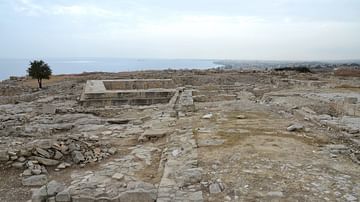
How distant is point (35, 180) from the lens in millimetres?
5414

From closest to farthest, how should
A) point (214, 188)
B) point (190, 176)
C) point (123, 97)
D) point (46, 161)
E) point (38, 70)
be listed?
point (214, 188)
point (190, 176)
point (46, 161)
point (123, 97)
point (38, 70)

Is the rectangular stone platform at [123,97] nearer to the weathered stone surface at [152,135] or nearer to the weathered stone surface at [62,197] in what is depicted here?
the weathered stone surface at [152,135]

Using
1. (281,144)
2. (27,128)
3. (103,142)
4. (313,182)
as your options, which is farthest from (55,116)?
(313,182)

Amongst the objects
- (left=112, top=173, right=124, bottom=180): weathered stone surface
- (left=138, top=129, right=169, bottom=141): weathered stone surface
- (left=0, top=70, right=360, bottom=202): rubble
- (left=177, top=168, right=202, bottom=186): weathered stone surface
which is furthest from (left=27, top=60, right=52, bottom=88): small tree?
(left=177, top=168, right=202, bottom=186): weathered stone surface

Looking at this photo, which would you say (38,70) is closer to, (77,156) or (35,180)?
(77,156)

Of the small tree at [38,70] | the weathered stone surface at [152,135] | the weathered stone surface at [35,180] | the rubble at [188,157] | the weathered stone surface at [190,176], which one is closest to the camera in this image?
the rubble at [188,157]

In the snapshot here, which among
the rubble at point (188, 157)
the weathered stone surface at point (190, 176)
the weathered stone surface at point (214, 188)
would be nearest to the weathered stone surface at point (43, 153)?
the rubble at point (188, 157)

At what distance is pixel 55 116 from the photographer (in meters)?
11.1

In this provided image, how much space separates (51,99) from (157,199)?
1352cm

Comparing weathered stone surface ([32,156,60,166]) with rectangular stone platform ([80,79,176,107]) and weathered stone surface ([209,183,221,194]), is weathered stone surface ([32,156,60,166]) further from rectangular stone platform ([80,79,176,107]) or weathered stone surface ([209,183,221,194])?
rectangular stone platform ([80,79,176,107])

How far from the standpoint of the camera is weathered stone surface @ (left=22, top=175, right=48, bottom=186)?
5.35 metres

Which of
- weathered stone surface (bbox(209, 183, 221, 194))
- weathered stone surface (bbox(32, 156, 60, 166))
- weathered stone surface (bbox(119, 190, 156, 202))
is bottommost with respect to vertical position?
weathered stone surface (bbox(32, 156, 60, 166))

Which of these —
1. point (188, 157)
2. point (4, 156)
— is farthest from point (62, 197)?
point (4, 156)

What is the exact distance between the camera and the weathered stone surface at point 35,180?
5346 millimetres
